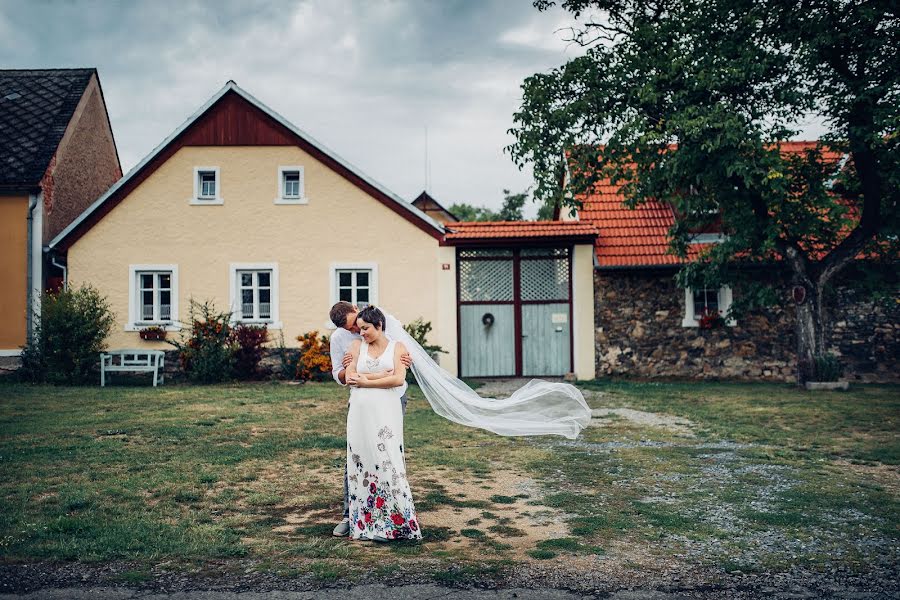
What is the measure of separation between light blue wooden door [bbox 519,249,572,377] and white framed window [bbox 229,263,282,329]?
6195 mm

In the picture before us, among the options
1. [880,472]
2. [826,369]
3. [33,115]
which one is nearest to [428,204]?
[33,115]

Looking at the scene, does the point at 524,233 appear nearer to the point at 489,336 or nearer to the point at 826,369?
the point at 489,336

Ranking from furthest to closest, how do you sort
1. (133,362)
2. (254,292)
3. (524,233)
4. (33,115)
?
(33,115) → (254,292) → (524,233) → (133,362)

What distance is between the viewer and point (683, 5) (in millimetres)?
15680

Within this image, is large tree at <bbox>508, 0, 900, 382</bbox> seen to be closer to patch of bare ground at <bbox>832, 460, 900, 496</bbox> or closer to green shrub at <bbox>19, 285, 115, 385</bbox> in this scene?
patch of bare ground at <bbox>832, 460, 900, 496</bbox>

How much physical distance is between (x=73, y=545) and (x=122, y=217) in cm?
1448

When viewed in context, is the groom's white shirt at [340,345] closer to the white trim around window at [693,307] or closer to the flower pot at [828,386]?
the flower pot at [828,386]

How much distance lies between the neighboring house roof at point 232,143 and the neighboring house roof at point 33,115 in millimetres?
1703

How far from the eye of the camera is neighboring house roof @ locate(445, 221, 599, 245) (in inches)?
690

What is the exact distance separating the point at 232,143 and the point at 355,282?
4.66 metres

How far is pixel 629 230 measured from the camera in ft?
60.7

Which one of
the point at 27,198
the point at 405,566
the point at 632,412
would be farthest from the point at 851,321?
the point at 27,198

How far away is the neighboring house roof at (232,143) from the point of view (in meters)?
17.8

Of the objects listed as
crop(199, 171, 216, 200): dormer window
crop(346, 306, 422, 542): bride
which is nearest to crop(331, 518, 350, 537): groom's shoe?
crop(346, 306, 422, 542): bride
